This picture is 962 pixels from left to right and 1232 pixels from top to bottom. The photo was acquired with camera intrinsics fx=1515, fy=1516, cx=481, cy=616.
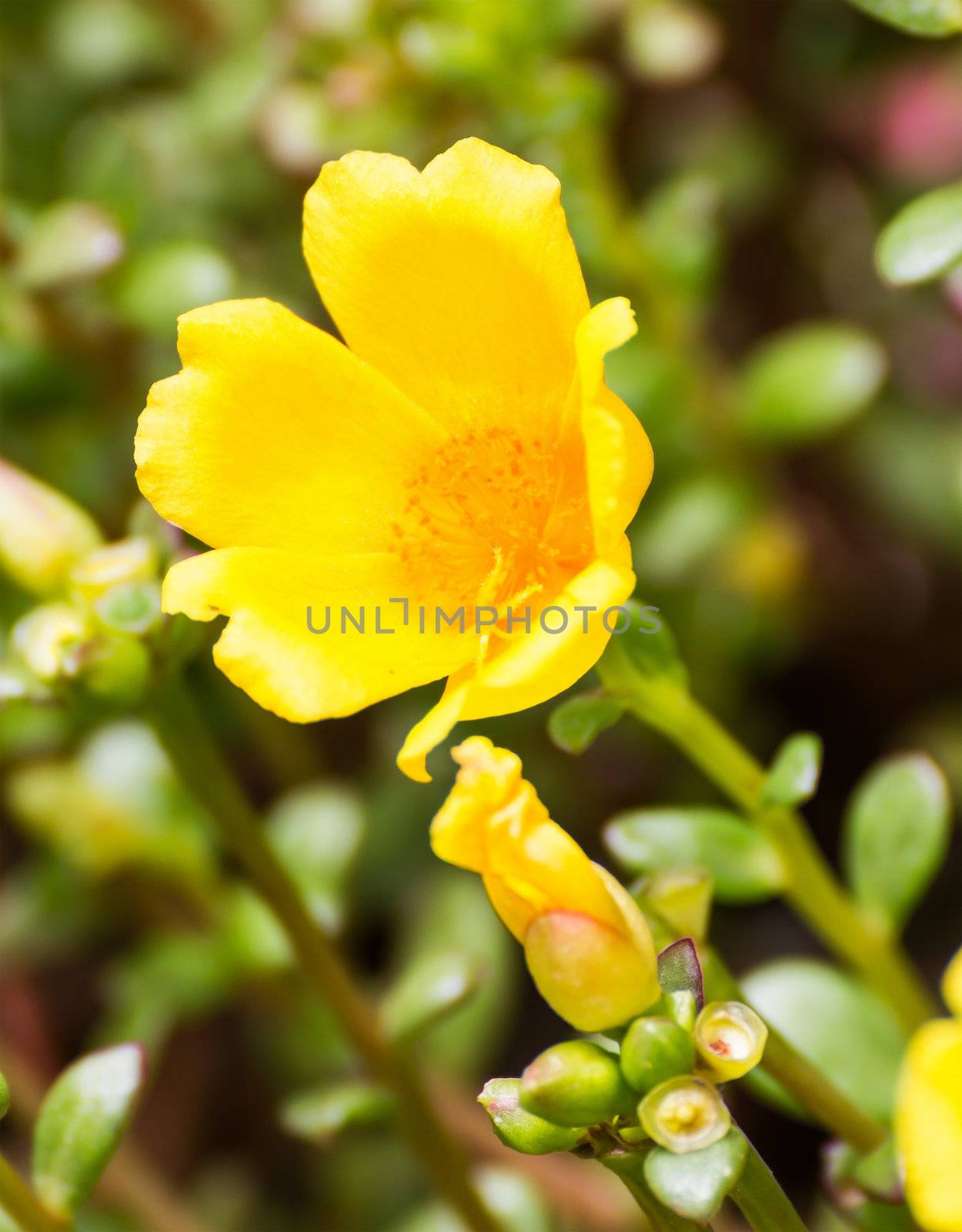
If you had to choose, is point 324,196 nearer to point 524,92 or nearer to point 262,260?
point 524,92

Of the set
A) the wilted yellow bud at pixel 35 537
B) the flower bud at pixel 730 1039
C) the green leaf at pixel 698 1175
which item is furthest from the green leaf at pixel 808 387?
the green leaf at pixel 698 1175

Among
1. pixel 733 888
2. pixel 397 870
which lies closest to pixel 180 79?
pixel 397 870

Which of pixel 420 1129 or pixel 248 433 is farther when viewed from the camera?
pixel 420 1129

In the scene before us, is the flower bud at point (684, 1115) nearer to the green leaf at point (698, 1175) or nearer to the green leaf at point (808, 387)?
the green leaf at point (698, 1175)

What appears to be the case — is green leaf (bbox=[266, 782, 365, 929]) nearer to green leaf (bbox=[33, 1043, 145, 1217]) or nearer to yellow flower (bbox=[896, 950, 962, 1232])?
green leaf (bbox=[33, 1043, 145, 1217])

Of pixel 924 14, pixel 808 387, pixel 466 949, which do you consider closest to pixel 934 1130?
pixel 924 14
